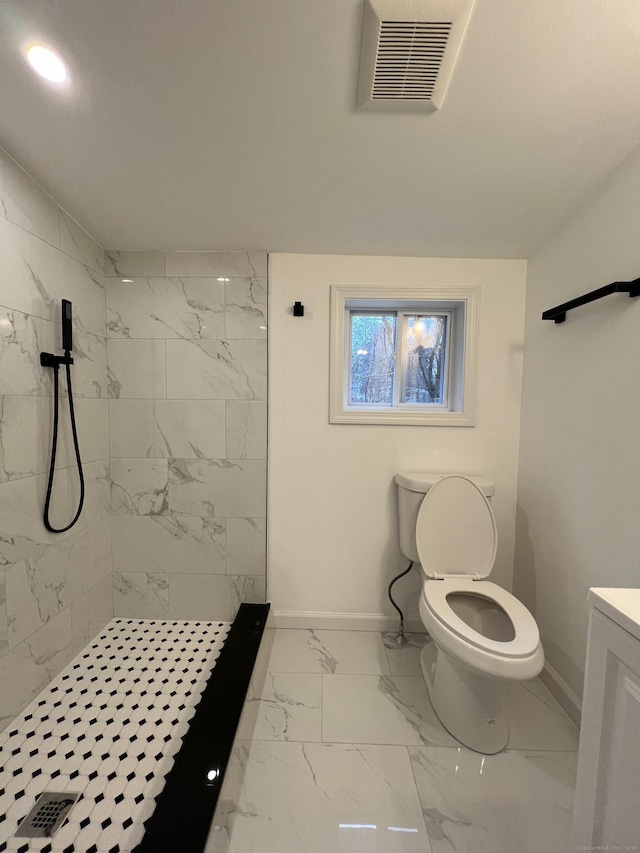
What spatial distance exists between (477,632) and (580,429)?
941 millimetres

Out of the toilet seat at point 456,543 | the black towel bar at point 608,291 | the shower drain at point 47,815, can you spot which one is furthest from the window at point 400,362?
the shower drain at point 47,815

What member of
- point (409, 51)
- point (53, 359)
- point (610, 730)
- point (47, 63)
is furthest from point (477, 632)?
point (47, 63)

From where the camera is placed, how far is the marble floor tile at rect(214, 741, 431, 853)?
1.02m

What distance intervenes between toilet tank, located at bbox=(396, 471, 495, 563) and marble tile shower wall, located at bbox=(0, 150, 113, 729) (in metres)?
1.62

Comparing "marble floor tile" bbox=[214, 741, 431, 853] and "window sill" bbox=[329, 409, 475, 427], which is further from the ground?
"window sill" bbox=[329, 409, 475, 427]

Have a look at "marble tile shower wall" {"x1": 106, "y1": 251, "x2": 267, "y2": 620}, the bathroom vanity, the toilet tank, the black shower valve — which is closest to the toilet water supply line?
the toilet tank

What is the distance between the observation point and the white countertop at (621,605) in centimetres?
63

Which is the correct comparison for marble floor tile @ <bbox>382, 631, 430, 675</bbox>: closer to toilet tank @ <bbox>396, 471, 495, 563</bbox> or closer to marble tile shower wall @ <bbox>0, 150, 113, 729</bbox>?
toilet tank @ <bbox>396, 471, 495, 563</bbox>

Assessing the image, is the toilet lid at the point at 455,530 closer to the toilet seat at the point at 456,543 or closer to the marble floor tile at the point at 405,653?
the toilet seat at the point at 456,543

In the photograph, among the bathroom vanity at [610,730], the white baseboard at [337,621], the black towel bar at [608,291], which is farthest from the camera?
the white baseboard at [337,621]

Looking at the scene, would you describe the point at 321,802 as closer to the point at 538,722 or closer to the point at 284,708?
the point at 284,708

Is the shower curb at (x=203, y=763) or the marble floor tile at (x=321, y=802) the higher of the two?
the shower curb at (x=203, y=763)

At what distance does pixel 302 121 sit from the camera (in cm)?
104

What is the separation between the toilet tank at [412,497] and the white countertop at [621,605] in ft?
3.26
